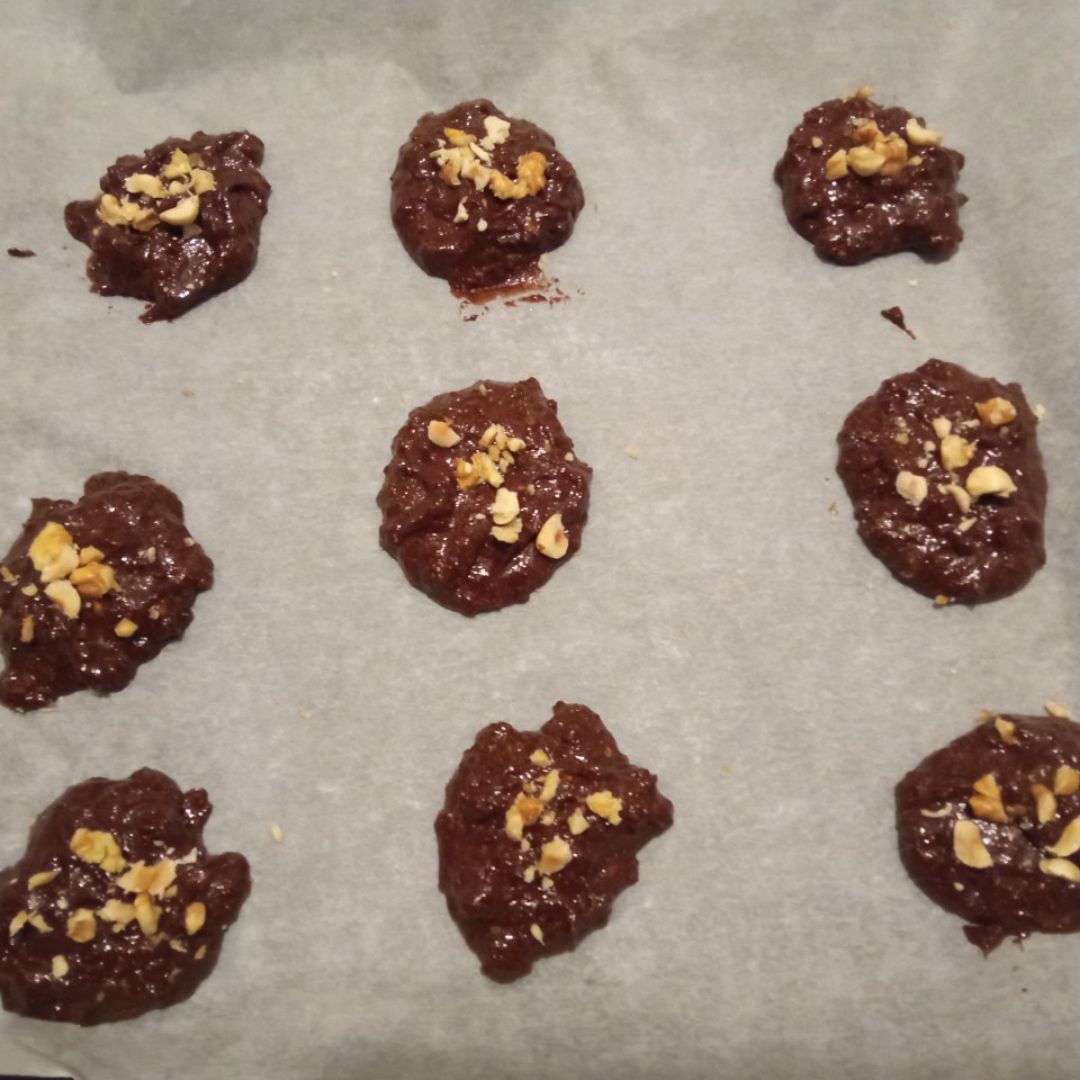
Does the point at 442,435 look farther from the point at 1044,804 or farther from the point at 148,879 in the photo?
the point at 1044,804

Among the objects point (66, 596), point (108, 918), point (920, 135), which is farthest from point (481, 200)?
point (108, 918)

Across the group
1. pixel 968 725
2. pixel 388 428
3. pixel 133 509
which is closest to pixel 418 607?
pixel 388 428

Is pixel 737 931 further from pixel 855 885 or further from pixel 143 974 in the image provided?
pixel 143 974

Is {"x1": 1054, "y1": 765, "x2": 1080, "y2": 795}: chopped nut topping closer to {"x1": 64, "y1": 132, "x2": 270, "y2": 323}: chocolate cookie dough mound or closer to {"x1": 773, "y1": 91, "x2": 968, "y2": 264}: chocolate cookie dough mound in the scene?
{"x1": 773, "y1": 91, "x2": 968, "y2": 264}: chocolate cookie dough mound

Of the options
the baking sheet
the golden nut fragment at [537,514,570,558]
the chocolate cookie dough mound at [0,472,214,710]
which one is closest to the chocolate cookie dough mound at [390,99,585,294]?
the baking sheet

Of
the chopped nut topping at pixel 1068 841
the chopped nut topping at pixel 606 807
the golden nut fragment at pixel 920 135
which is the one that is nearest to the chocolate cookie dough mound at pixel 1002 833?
the chopped nut topping at pixel 1068 841

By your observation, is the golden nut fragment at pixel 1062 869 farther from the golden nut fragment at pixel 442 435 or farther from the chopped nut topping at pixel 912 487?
the golden nut fragment at pixel 442 435
